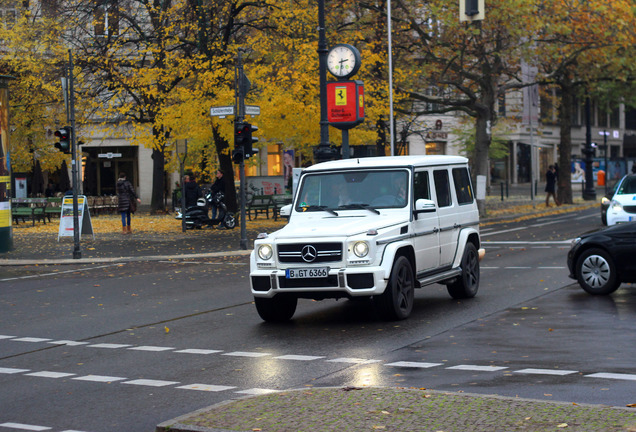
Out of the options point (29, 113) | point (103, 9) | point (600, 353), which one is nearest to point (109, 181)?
point (29, 113)

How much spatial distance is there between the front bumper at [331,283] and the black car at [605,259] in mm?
4006

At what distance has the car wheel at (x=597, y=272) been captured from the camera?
13961mm

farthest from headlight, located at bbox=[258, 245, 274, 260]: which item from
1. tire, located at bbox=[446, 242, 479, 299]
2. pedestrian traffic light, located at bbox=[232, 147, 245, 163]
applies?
pedestrian traffic light, located at bbox=[232, 147, 245, 163]

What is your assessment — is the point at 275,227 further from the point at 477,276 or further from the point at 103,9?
the point at 477,276

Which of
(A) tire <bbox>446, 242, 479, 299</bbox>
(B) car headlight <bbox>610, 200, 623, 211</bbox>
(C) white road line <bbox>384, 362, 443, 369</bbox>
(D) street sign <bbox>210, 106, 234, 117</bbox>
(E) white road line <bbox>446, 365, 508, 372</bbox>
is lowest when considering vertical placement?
(C) white road line <bbox>384, 362, 443, 369</bbox>

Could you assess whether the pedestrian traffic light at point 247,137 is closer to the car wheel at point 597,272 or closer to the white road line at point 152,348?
the car wheel at point 597,272

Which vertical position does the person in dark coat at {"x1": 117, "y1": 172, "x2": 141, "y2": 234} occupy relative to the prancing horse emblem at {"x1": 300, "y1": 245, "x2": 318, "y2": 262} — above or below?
above

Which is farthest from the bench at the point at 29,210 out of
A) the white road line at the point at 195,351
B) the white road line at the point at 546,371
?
the white road line at the point at 546,371

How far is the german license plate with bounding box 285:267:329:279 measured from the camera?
11.3 m

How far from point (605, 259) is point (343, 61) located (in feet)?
46.8

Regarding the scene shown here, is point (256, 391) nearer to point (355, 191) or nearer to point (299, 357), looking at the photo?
point (299, 357)

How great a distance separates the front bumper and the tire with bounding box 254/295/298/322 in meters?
0.41

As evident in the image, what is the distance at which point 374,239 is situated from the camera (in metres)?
11.4

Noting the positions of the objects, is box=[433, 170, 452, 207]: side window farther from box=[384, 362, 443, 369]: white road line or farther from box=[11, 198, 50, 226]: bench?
box=[11, 198, 50, 226]: bench
